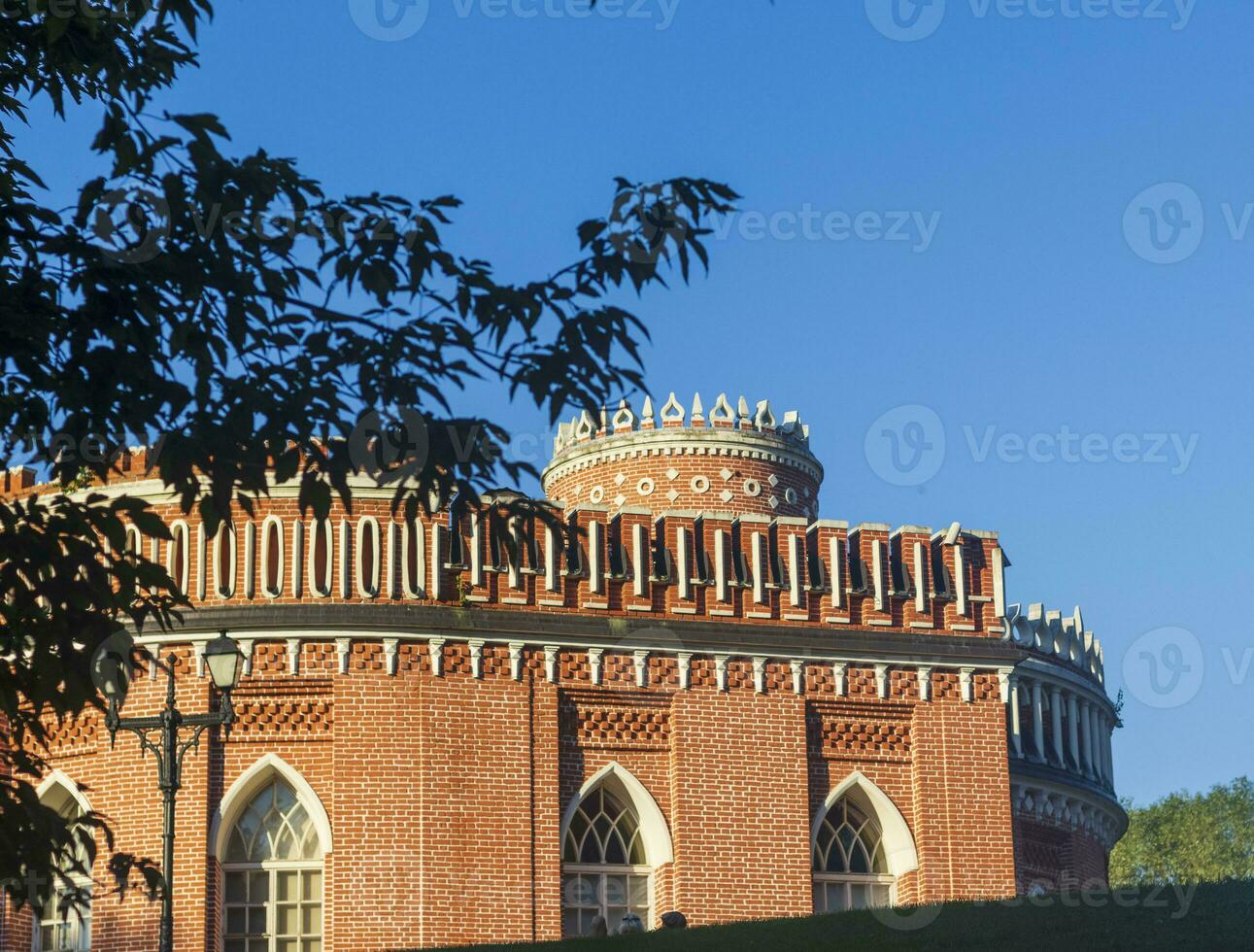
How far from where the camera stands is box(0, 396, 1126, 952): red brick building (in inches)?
924

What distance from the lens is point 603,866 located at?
24.7 m

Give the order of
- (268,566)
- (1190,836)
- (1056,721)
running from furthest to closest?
(1190,836)
(1056,721)
(268,566)

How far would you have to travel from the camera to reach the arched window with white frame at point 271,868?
23453mm

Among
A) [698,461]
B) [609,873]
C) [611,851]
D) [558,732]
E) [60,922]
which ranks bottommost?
[60,922]

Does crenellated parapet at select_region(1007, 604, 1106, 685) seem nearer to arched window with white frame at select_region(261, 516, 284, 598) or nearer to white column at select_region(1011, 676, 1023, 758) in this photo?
white column at select_region(1011, 676, 1023, 758)

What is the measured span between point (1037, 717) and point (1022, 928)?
12.3 metres

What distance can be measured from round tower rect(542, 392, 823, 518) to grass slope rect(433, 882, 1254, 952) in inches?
590

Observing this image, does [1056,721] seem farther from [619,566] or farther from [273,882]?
[273,882]

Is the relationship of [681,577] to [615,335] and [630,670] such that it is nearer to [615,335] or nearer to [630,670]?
[630,670]

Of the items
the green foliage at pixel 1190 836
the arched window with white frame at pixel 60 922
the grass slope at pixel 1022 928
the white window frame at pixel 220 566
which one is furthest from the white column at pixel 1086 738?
the green foliage at pixel 1190 836

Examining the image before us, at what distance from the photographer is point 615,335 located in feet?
33.2

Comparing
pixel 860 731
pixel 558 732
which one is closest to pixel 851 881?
pixel 860 731

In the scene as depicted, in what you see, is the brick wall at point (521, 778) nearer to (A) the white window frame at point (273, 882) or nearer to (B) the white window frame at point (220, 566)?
(A) the white window frame at point (273, 882)

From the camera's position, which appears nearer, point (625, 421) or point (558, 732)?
point (558, 732)
